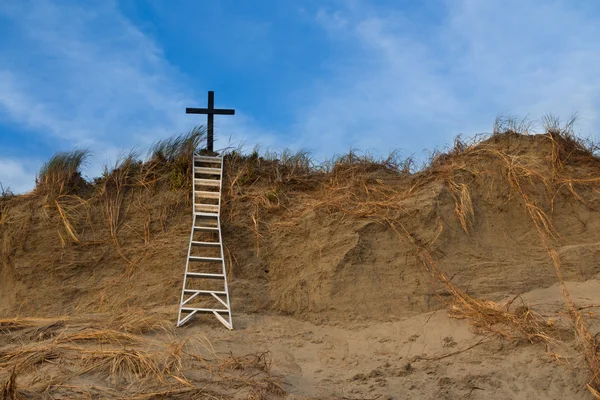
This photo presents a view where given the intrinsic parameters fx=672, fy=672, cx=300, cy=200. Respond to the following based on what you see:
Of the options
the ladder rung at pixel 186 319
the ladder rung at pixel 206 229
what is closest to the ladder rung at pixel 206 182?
the ladder rung at pixel 206 229

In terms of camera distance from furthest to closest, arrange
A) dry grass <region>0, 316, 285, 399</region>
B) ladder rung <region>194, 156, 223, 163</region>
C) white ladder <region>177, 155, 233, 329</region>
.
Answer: ladder rung <region>194, 156, 223, 163</region> → white ladder <region>177, 155, 233, 329</region> → dry grass <region>0, 316, 285, 399</region>

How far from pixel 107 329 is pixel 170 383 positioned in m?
1.59

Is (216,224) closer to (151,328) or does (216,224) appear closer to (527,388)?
(151,328)

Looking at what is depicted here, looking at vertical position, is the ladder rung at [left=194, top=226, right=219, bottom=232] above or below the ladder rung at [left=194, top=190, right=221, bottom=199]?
below

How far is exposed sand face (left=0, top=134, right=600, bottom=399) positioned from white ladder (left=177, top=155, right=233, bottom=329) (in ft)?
0.54

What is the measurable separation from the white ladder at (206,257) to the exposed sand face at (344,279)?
164 mm

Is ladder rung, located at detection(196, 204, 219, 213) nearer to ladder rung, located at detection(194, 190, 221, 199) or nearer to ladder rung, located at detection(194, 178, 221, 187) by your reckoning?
ladder rung, located at detection(194, 190, 221, 199)

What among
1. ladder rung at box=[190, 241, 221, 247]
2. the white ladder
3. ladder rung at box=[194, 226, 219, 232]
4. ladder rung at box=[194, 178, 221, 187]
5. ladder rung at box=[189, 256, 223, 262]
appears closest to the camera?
the white ladder

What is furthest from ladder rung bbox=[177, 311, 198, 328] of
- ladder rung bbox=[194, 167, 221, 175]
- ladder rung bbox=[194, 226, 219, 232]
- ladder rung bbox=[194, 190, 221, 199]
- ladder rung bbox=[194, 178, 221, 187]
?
ladder rung bbox=[194, 167, 221, 175]

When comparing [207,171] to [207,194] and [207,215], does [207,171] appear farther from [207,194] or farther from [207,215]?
[207,215]

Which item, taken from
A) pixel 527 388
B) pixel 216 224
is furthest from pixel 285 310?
pixel 527 388

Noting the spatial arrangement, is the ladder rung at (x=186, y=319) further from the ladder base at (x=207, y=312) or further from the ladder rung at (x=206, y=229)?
the ladder rung at (x=206, y=229)

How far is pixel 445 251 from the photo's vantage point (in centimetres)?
882

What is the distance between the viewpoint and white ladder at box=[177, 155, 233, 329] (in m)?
8.43
